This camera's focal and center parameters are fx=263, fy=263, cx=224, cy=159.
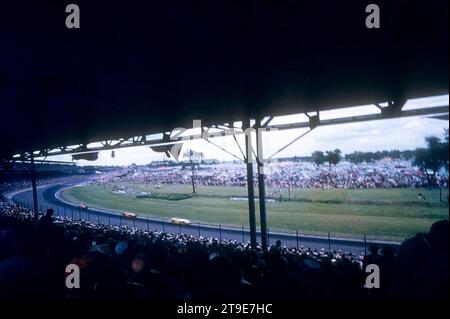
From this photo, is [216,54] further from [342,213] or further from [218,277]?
[342,213]

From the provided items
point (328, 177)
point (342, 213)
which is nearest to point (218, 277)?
point (342, 213)

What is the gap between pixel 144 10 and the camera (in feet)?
6.37

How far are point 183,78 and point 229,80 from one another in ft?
1.90

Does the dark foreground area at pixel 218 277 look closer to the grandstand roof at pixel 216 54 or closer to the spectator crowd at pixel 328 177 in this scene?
the grandstand roof at pixel 216 54

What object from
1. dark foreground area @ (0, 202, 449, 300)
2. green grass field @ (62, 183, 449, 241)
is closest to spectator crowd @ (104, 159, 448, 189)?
green grass field @ (62, 183, 449, 241)

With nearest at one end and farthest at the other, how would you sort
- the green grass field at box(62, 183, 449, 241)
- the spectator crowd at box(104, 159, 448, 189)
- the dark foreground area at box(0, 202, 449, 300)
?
the dark foreground area at box(0, 202, 449, 300)
the green grass field at box(62, 183, 449, 241)
the spectator crowd at box(104, 159, 448, 189)

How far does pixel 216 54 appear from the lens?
265cm

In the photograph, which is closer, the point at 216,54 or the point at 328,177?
the point at 216,54

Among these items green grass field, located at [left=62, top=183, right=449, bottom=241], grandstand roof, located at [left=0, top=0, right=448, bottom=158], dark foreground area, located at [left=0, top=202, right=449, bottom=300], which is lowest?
green grass field, located at [left=62, top=183, right=449, bottom=241]

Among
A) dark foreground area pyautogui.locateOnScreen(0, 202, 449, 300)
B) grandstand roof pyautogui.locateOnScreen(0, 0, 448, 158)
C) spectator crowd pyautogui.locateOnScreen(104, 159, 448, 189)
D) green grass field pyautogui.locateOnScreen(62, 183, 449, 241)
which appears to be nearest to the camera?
grandstand roof pyautogui.locateOnScreen(0, 0, 448, 158)

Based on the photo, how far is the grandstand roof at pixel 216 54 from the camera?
6.55 feet

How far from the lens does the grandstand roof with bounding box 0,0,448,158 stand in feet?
6.55

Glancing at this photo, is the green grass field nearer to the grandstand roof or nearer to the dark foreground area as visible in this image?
the dark foreground area

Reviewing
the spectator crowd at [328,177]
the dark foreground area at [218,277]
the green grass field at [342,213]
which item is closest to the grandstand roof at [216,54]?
the dark foreground area at [218,277]
